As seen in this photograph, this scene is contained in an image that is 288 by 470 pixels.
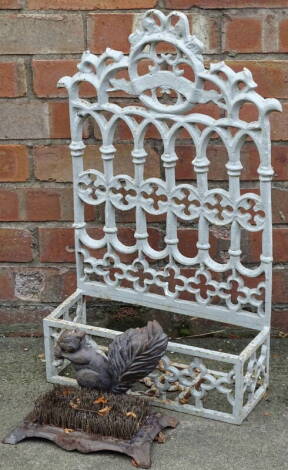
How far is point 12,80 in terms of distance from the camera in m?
2.45

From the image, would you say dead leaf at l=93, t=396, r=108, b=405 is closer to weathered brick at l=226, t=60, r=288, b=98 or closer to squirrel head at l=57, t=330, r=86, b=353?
squirrel head at l=57, t=330, r=86, b=353

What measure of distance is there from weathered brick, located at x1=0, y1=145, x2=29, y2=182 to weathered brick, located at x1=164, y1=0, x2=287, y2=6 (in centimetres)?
56

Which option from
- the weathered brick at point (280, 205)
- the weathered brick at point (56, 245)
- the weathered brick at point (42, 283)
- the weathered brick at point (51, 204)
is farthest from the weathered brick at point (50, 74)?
the weathered brick at point (280, 205)

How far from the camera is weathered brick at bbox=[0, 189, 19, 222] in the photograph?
2.55 meters

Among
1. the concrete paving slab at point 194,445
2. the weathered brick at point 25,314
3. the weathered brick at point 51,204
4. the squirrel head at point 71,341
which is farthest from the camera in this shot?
the weathered brick at point 25,314

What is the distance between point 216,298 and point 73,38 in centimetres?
81

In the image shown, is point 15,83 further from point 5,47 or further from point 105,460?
point 105,460

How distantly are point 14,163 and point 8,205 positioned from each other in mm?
124

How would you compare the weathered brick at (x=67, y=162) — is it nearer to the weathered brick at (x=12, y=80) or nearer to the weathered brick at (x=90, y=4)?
the weathered brick at (x=12, y=80)

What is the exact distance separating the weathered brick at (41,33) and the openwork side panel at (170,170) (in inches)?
4.9

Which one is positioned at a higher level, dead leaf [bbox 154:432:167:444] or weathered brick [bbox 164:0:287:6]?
weathered brick [bbox 164:0:287:6]

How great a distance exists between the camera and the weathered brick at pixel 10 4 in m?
2.38

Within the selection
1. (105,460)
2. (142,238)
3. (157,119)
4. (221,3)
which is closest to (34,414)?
(105,460)

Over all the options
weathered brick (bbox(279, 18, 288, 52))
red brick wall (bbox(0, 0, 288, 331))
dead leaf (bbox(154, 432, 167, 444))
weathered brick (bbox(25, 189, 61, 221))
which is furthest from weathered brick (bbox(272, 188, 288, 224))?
dead leaf (bbox(154, 432, 167, 444))
